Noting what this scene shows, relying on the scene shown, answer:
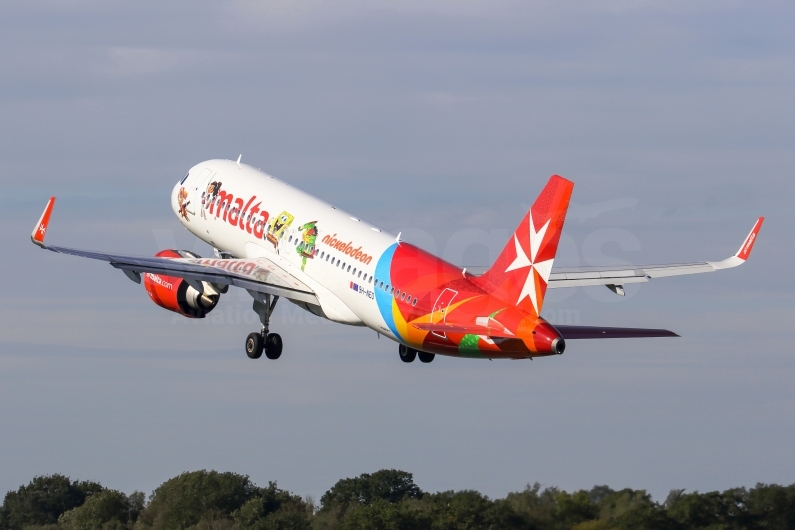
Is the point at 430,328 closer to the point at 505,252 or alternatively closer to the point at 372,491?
the point at 505,252

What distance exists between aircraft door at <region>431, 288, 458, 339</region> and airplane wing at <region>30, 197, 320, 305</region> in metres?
8.60

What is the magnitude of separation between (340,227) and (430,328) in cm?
875

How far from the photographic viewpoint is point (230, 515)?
11319 cm

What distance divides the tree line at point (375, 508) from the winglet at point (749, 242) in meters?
13.5

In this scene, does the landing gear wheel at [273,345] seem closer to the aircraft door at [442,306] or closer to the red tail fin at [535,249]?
the aircraft door at [442,306]

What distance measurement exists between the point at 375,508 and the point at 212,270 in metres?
21.5

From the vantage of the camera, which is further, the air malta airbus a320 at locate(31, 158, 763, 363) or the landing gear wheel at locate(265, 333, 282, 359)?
the landing gear wheel at locate(265, 333, 282, 359)

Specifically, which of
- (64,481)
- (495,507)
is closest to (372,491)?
(64,481)

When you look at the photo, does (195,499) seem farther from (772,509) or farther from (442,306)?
(442,306)

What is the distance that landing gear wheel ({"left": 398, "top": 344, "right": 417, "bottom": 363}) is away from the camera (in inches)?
3054

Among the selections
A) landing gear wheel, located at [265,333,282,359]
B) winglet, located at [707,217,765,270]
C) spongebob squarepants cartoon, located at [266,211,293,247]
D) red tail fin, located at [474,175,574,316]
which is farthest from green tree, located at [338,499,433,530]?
red tail fin, located at [474,175,574,316]

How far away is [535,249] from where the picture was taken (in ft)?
209

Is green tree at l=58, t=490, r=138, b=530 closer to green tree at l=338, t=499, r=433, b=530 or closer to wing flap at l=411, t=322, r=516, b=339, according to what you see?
green tree at l=338, t=499, r=433, b=530

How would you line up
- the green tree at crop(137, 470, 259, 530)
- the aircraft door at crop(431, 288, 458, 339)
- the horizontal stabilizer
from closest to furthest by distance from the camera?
the horizontal stabilizer → the aircraft door at crop(431, 288, 458, 339) → the green tree at crop(137, 470, 259, 530)
